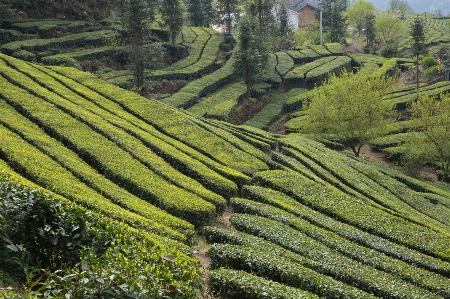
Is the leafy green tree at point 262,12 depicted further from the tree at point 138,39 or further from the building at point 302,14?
the building at point 302,14

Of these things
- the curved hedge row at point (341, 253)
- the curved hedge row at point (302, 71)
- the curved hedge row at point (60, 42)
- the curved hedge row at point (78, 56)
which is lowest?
the curved hedge row at point (341, 253)

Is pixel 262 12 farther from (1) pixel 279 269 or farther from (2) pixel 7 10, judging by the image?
(1) pixel 279 269

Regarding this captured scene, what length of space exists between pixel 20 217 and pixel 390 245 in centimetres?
1490

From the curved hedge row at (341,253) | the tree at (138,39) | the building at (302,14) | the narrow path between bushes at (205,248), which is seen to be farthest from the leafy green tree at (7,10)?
the building at (302,14)

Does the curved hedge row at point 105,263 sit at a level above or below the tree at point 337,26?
below

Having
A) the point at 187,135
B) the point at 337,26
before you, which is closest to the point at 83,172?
the point at 187,135

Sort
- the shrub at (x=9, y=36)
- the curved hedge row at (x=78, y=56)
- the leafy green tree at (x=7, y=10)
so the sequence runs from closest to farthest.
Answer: the curved hedge row at (x=78, y=56) → the shrub at (x=9, y=36) → the leafy green tree at (x=7, y=10)

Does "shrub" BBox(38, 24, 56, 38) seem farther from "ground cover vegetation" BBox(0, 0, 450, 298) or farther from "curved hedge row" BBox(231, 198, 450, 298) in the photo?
"curved hedge row" BBox(231, 198, 450, 298)

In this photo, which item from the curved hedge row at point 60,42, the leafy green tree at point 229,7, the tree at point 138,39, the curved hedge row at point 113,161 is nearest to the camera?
the curved hedge row at point 113,161

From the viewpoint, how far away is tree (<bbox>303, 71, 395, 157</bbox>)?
3950cm

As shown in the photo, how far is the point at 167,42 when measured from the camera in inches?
2293

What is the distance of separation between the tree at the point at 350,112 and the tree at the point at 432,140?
2.99 meters

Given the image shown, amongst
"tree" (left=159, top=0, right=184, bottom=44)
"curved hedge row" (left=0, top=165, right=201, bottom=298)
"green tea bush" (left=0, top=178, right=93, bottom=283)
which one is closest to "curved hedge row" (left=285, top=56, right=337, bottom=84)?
"tree" (left=159, top=0, right=184, bottom=44)

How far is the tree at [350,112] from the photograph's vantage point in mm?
39500
